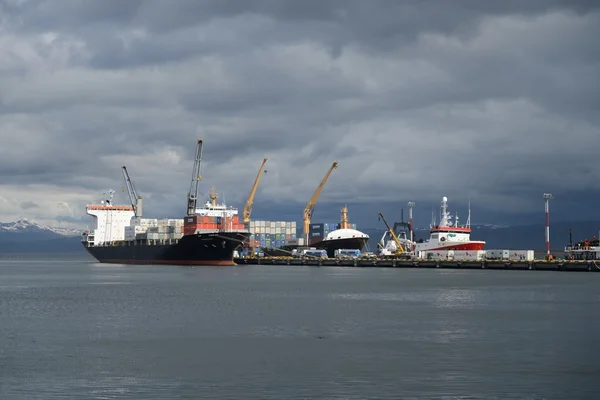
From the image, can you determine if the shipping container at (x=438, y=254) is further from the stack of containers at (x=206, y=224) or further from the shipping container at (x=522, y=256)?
the stack of containers at (x=206, y=224)

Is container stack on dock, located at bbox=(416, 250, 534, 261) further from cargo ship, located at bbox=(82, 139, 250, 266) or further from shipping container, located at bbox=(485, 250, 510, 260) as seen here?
cargo ship, located at bbox=(82, 139, 250, 266)

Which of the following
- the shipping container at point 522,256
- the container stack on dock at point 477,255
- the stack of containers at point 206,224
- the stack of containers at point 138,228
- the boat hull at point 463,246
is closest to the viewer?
the shipping container at point 522,256

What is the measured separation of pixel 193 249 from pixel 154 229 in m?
18.1

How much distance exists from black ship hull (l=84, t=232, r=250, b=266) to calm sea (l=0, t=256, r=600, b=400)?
80.4 m

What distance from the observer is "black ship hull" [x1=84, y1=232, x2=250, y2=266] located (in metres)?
152

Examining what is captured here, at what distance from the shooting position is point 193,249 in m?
156

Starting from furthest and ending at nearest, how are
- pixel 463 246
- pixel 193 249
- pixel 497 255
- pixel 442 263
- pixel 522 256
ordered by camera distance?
pixel 497 255 < pixel 463 246 < pixel 193 249 < pixel 442 263 < pixel 522 256

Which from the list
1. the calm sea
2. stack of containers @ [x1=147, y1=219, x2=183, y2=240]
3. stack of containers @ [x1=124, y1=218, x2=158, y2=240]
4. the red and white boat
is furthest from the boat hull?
the calm sea

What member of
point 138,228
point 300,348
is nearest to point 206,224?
point 138,228

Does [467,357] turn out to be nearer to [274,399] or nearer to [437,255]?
[274,399]

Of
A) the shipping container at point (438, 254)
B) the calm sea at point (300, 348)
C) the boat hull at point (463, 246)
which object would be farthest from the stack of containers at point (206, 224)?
the calm sea at point (300, 348)

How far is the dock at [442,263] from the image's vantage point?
132375 mm

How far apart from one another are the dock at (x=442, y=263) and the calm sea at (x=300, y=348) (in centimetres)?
6436

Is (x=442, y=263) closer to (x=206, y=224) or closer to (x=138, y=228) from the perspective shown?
(x=206, y=224)
